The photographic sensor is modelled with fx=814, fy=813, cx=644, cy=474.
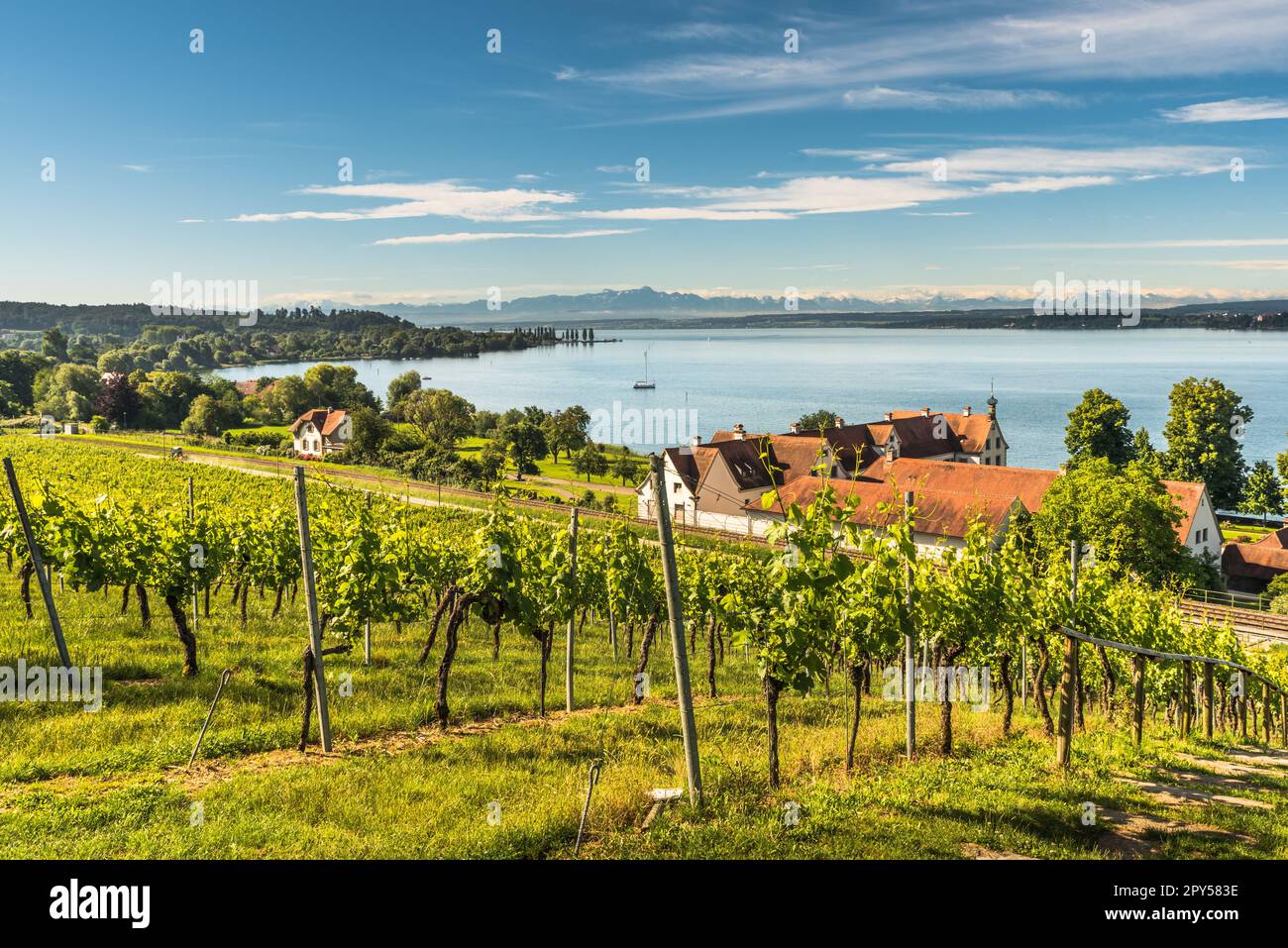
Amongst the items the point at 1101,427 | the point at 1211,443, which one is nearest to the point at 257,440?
the point at 1101,427

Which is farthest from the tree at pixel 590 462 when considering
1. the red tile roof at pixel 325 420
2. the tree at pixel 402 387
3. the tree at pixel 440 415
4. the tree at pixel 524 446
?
the tree at pixel 402 387

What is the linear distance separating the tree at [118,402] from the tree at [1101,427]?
108104 mm

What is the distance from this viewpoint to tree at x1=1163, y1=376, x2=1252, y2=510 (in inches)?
2665

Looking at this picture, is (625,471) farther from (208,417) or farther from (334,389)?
(334,389)

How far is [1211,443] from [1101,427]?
8169 millimetres

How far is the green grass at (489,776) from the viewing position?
8.27 metres

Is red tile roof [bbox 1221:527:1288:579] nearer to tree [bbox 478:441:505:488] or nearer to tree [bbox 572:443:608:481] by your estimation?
tree [bbox 572:443:608:481]

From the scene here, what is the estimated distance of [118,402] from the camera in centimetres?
10188

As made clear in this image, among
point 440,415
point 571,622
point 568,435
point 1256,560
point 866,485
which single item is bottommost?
point 1256,560

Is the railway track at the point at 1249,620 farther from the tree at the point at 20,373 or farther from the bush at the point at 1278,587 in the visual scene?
the tree at the point at 20,373

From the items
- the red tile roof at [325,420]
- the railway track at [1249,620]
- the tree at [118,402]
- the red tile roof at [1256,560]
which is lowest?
the railway track at [1249,620]

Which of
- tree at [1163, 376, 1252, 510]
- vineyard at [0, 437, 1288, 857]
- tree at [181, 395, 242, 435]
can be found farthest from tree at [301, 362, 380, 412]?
vineyard at [0, 437, 1288, 857]

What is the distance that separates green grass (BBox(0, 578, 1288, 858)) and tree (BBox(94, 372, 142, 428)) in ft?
331
